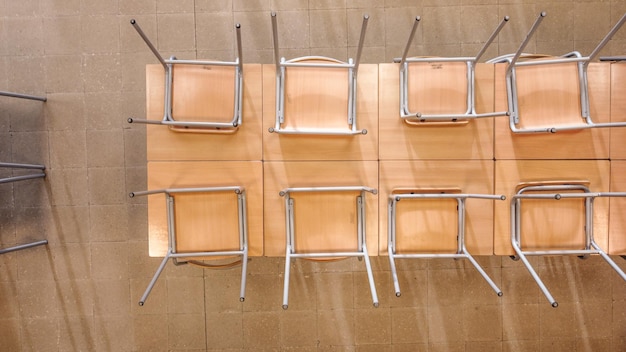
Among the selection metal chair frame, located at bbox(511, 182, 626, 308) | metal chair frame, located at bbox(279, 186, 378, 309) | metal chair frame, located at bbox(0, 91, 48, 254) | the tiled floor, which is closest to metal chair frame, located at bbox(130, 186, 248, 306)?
metal chair frame, located at bbox(279, 186, 378, 309)

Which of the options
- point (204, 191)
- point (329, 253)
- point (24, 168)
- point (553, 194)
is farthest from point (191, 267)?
point (553, 194)

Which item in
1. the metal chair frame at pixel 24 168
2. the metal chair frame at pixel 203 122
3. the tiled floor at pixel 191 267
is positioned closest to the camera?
the metal chair frame at pixel 203 122

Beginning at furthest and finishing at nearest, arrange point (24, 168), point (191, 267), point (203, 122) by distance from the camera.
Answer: point (191, 267)
point (24, 168)
point (203, 122)

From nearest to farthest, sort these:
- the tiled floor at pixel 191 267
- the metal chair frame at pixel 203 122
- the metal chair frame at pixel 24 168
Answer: the metal chair frame at pixel 203 122 < the metal chair frame at pixel 24 168 < the tiled floor at pixel 191 267

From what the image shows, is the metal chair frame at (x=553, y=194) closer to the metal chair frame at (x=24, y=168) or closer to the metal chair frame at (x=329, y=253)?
the metal chair frame at (x=329, y=253)

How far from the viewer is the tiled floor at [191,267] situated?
7.65ft

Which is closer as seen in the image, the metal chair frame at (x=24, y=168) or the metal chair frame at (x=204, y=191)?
the metal chair frame at (x=204, y=191)

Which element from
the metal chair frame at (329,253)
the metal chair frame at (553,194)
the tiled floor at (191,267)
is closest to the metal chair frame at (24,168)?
the tiled floor at (191,267)

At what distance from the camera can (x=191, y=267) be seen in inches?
93.4

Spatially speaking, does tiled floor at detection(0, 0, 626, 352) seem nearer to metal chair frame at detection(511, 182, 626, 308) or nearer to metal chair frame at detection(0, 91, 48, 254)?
metal chair frame at detection(0, 91, 48, 254)

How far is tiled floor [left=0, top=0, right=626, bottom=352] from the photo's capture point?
7.65 ft

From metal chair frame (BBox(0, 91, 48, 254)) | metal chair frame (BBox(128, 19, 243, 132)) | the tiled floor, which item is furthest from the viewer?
the tiled floor

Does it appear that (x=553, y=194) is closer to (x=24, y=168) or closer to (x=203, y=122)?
(x=203, y=122)

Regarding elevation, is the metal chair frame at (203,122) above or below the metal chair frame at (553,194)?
above
